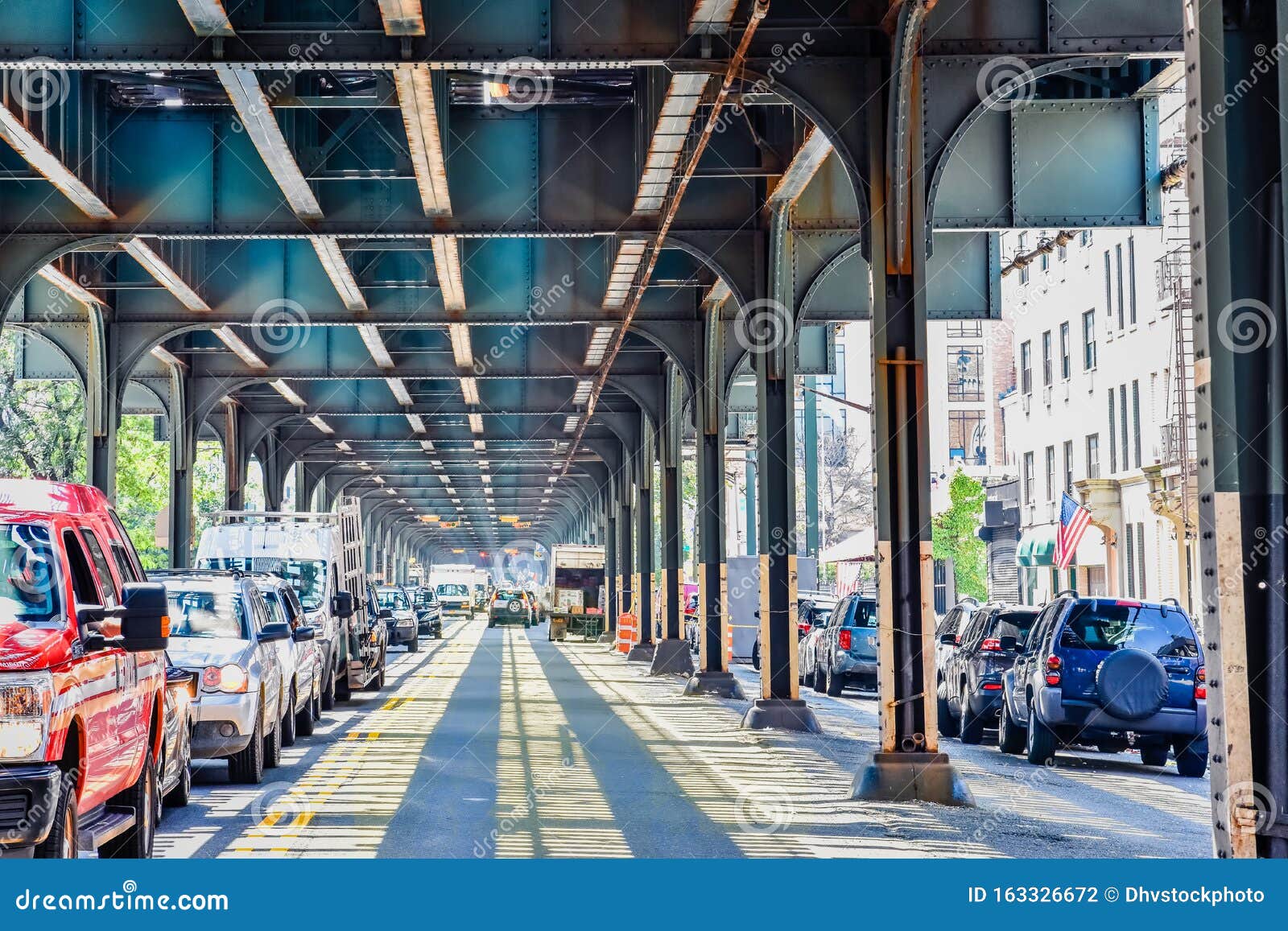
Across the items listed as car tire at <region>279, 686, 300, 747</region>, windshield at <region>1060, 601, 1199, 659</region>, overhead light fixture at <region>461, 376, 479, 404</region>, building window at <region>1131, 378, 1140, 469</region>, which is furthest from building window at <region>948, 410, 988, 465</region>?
car tire at <region>279, 686, 300, 747</region>

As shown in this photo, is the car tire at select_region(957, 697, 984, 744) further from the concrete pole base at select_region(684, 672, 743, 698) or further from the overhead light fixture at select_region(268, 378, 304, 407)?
the overhead light fixture at select_region(268, 378, 304, 407)

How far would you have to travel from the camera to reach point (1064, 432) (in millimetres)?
50938

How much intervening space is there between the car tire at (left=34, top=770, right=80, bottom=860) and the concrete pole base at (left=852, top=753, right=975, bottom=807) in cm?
797

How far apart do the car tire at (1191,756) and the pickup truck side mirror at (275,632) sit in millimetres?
9306

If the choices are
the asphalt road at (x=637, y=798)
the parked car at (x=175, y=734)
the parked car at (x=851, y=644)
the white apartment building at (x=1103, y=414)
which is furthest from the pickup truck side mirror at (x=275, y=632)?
the white apartment building at (x=1103, y=414)

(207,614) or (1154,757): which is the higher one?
(207,614)

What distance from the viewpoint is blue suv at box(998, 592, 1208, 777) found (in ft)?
57.7

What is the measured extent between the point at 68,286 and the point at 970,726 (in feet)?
50.8

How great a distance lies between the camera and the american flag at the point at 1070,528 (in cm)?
3678

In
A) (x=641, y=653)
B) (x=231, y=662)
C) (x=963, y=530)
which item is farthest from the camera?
(x=963, y=530)

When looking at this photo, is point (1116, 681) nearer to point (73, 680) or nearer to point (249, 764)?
point (249, 764)

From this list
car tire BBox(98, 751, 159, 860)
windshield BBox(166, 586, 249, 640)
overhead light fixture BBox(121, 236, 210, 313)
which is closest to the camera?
car tire BBox(98, 751, 159, 860)

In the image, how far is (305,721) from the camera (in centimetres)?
2166

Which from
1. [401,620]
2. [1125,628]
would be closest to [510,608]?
[401,620]
